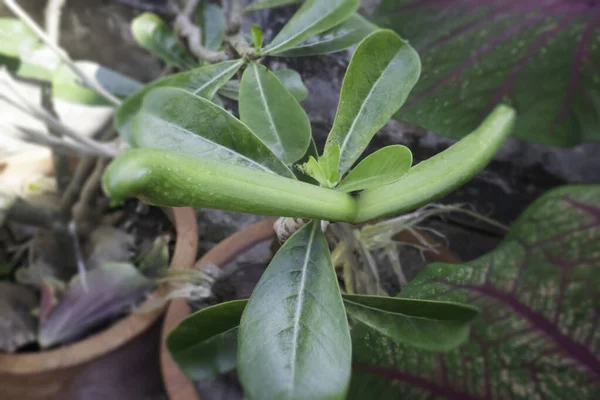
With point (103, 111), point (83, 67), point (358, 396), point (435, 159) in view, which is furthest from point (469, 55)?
point (103, 111)

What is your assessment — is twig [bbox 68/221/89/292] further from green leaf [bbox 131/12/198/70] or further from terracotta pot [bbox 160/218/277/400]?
green leaf [bbox 131/12/198/70]

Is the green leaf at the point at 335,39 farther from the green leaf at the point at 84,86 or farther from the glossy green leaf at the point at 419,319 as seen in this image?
the green leaf at the point at 84,86

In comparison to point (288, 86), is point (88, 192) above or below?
below

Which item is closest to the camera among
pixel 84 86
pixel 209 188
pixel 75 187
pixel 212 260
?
pixel 209 188

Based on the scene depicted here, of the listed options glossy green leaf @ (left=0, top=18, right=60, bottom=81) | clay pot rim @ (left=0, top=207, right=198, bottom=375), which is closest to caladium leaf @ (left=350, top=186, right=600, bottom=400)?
clay pot rim @ (left=0, top=207, right=198, bottom=375)

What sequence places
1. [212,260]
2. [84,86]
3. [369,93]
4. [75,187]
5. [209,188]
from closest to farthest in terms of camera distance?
1. [209,188]
2. [369,93]
3. [212,260]
4. [84,86]
5. [75,187]

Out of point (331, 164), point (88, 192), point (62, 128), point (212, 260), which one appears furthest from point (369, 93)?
point (88, 192)

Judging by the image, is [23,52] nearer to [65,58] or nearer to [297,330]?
[65,58]
